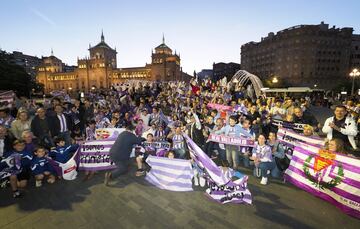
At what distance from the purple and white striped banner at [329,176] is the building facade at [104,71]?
102 metres

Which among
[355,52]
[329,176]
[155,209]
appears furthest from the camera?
[355,52]

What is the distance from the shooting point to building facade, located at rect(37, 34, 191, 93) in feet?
351

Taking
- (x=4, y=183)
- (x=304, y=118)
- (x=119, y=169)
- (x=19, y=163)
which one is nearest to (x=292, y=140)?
(x=304, y=118)

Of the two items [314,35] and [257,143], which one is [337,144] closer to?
[257,143]

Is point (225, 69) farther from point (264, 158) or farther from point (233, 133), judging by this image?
point (264, 158)

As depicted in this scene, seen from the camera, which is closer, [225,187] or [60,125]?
[225,187]

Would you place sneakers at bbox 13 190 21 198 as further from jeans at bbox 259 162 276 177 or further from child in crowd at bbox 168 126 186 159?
jeans at bbox 259 162 276 177

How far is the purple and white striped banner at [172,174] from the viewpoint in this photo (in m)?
5.93

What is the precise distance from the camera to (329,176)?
518cm

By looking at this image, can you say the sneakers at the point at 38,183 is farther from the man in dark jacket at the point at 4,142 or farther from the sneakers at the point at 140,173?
the sneakers at the point at 140,173

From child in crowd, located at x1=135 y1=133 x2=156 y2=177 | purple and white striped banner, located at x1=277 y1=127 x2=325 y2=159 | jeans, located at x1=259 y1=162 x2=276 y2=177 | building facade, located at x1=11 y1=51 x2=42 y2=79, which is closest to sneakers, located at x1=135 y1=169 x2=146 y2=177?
child in crowd, located at x1=135 y1=133 x2=156 y2=177

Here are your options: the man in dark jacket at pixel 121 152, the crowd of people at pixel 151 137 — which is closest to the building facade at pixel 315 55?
the crowd of people at pixel 151 137

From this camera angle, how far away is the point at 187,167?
593 cm

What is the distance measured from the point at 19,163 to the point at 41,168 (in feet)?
1.95
